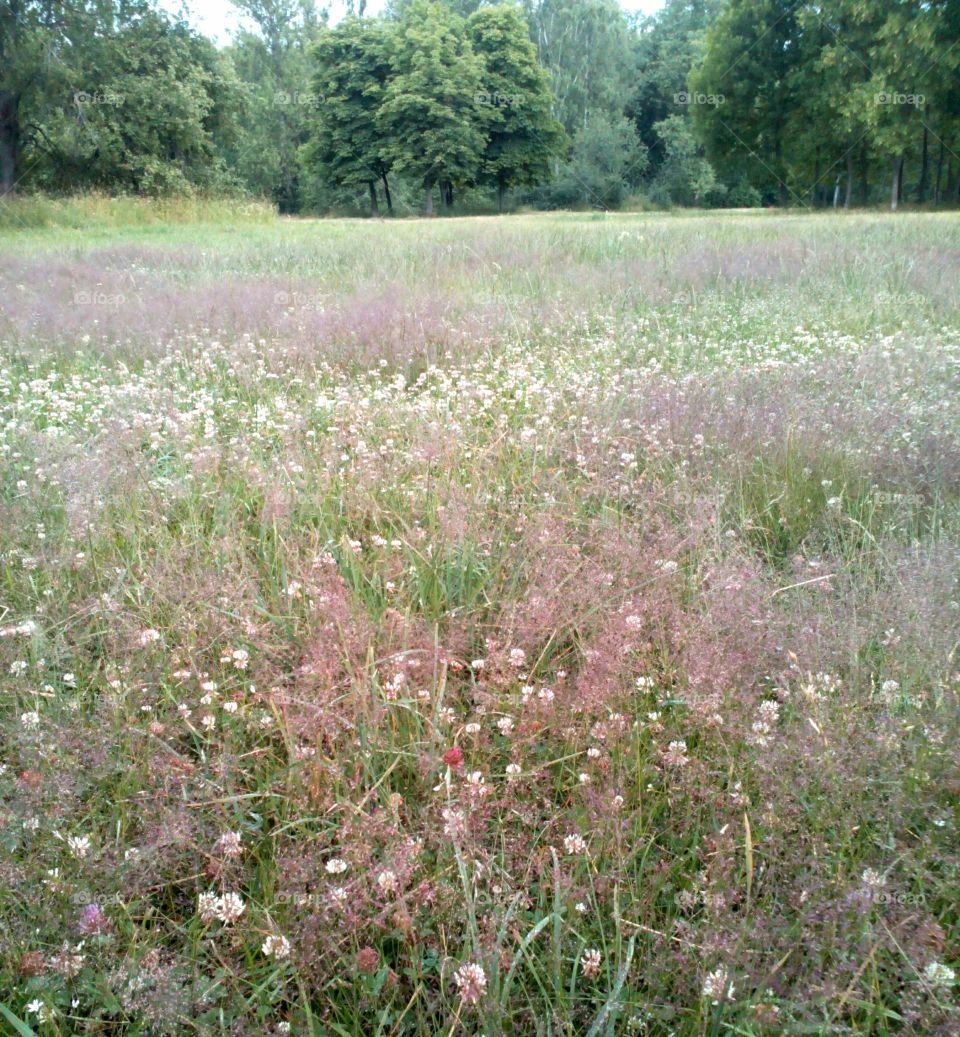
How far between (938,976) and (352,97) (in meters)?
56.7

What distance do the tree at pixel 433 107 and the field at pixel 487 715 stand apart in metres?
45.4

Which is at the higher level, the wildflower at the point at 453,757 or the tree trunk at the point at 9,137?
the tree trunk at the point at 9,137

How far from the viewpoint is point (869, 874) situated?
4.62ft

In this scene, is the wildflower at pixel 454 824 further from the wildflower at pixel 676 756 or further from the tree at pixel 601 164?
the tree at pixel 601 164

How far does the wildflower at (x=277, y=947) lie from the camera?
4.48ft

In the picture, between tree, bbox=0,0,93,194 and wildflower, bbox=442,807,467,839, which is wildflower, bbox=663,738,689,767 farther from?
tree, bbox=0,0,93,194

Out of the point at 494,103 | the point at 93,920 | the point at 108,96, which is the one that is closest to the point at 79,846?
the point at 93,920

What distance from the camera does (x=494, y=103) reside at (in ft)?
157

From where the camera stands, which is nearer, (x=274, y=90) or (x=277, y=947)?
(x=277, y=947)

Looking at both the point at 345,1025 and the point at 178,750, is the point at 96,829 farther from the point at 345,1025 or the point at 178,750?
the point at 345,1025

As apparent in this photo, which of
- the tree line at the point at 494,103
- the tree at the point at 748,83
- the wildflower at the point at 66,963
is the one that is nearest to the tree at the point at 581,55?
the tree line at the point at 494,103

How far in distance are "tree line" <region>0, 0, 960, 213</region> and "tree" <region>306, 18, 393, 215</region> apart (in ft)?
0.47

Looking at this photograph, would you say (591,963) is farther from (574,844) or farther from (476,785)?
(476,785)

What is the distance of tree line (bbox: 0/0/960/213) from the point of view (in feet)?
94.5
